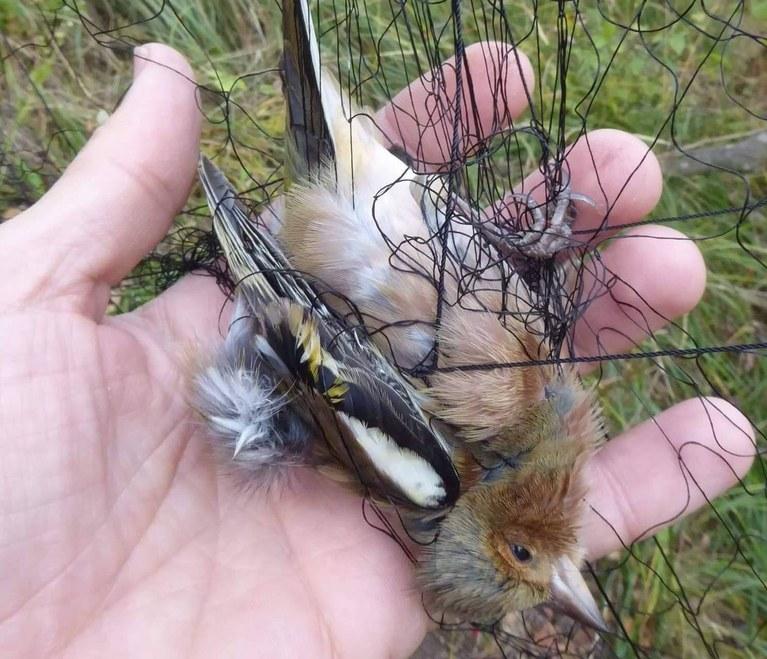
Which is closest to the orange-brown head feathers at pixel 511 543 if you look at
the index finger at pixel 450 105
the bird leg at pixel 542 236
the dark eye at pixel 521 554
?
the dark eye at pixel 521 554

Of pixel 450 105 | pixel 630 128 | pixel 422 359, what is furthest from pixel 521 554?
pixel 630 128

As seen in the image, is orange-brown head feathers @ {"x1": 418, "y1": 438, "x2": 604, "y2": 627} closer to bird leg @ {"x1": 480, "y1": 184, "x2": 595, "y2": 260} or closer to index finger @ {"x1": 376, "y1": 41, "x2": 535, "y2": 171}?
bird leg @ {"x1": 480, "y1": 184, "x2": 595, "y2": 260}

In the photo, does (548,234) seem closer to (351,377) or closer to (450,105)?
(450,105)

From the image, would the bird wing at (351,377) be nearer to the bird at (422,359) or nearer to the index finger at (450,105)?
the bird at (422,359)

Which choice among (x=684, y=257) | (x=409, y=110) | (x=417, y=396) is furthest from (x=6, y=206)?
(x=684, y=257)

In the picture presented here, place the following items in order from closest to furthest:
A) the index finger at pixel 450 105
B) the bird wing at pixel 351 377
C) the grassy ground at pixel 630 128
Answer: the bird wing at pixel 351 377
the index finger at pixel 450 105
the grassy ground at pixel 630 128

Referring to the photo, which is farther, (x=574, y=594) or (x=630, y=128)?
(x=630, y=128)

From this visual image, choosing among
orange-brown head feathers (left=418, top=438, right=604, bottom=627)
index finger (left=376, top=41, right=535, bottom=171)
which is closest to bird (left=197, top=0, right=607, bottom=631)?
orange-brown head feathers (left=418, top=438, right=604, bottom=627)
